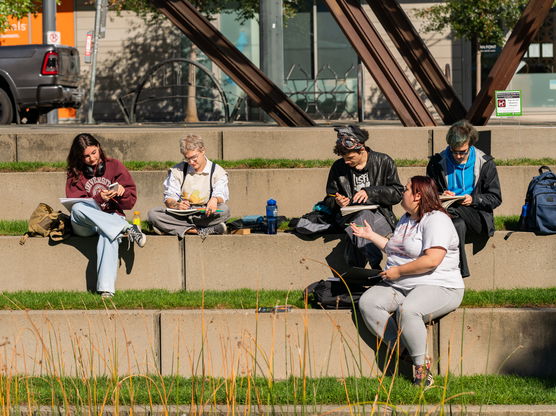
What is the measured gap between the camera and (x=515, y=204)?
9.72m

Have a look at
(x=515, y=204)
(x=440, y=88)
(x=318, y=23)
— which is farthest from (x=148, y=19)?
(x=515, y=204)

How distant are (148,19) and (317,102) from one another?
4.90 meters

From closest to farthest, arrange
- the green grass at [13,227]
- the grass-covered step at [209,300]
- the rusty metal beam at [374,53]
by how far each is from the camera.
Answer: the grass-covered step at [209,300], the green grass at [13,227], the rusty metal beam at [374,53]

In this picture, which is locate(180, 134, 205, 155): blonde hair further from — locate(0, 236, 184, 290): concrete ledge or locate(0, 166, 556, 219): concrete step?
locate(0, 166, 556, 219): concrete step

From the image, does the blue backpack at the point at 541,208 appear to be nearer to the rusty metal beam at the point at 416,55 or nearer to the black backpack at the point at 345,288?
the black backpack at the point at 345,288

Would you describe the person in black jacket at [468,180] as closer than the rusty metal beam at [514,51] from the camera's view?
Yes

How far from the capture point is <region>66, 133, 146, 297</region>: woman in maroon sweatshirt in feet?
26.6

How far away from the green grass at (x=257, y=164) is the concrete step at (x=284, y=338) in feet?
11.0

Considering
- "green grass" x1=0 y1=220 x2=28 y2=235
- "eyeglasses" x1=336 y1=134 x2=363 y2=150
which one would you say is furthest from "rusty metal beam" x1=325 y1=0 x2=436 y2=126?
"green grass" x1=0 y1=220 x2=28 y2=235

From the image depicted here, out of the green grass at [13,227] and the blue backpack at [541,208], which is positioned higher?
the blue backpack at [541,208]

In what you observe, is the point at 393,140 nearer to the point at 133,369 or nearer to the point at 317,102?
the point at 133,369

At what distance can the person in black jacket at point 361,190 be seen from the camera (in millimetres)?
7930

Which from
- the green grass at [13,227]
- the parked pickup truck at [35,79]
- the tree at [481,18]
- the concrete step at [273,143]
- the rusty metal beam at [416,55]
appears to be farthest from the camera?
the tree at [481,18]

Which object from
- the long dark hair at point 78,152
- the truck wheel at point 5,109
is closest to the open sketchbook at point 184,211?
the long dark hair at point 78,152
